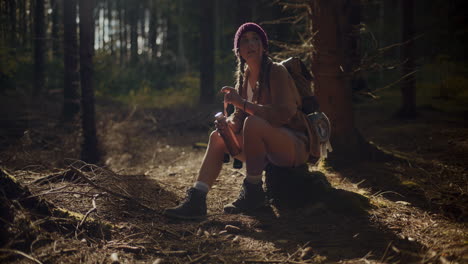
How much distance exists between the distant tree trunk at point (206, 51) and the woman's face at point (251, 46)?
1041cm

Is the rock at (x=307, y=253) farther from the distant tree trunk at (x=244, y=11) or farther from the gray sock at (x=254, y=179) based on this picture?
the distant tree trunk at (x=244, y=11)

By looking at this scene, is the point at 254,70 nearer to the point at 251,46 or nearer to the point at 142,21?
the point at 251,46

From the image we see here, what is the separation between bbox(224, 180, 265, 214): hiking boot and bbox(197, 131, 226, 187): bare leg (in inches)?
12.6

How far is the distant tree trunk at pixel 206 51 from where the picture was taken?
46.1 ft

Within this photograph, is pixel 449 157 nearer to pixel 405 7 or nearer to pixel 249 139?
pixel 249 139

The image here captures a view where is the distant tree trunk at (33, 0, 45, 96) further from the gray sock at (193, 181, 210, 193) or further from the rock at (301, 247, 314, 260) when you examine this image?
the rock at (301, 247, 314, 260)

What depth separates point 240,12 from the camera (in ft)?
32.8

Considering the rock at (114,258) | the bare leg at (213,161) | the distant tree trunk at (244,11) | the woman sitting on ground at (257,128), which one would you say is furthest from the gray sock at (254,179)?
the distant tree trunk at (244,11)

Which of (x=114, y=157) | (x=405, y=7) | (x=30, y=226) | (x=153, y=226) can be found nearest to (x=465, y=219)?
(x=153, y=226)

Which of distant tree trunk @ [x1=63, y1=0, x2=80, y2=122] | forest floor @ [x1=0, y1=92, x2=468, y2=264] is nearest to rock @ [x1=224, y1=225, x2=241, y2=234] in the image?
forest floor @ [x1=0, y1=92, x2=468, y2=264]

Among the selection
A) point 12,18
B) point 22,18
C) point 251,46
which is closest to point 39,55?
point 22,18

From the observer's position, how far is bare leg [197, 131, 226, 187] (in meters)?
3.67

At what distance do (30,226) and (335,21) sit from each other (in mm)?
4235

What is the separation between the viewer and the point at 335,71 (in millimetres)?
5141
